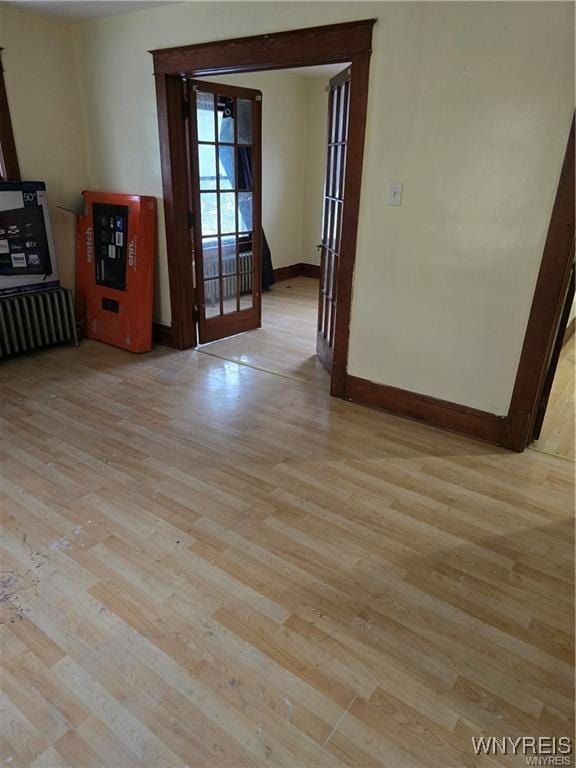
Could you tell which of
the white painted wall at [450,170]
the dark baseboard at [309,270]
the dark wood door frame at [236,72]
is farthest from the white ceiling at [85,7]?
the dark baseboard at [309,270]

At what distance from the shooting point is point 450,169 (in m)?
2.51

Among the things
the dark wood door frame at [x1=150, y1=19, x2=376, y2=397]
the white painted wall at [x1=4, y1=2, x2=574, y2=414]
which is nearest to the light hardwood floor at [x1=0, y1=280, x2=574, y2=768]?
the white painted wall at [x1=4, y1=2, x2=574, y2=414]

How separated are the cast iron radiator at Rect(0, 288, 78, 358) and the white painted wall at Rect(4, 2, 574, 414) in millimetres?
2020

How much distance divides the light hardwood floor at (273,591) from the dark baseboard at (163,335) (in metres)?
1.17

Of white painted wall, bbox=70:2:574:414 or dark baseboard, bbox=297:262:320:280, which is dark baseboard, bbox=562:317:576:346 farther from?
dark baseboard, bbox=297:262:320:280

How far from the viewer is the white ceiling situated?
3152mm

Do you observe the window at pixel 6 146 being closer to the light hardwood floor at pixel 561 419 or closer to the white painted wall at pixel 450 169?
the white painted wall at pixel 450 169

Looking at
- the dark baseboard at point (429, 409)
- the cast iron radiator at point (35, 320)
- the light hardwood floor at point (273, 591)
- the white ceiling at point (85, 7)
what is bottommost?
the light hardwood floor at point (273, 591)

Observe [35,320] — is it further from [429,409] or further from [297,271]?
[297,271]

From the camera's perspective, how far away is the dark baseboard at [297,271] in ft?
22.3

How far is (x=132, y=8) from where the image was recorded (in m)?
3.28

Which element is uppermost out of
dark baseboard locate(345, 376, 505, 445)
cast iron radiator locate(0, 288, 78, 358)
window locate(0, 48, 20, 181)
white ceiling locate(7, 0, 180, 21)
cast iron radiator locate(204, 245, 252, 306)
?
white ceiling locate(7, 0, 180, 21)

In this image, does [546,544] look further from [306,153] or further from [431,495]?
[306,153]

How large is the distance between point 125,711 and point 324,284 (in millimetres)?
3036
